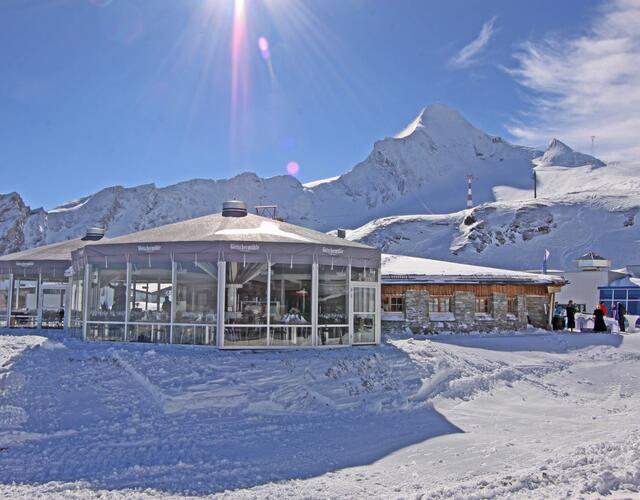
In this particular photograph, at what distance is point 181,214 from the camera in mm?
138250

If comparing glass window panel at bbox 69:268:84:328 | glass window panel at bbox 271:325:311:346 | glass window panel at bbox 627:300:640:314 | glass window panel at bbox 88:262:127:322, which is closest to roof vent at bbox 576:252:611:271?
A: glass window panel at bbox 627:300:640:314

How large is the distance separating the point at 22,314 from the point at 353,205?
10553 centimetres

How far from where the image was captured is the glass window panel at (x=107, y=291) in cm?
1686

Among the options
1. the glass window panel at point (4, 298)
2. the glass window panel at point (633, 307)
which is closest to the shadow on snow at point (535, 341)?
the glass window panel at point (4, 298)

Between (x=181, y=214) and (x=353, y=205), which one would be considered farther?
(x=181, y=214)

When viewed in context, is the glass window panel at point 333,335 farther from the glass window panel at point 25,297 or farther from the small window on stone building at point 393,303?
the glass window panel at point 25,297

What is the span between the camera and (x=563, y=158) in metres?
122

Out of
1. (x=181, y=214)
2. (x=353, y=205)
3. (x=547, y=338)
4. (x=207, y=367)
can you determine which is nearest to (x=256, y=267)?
(x=207, y=367)

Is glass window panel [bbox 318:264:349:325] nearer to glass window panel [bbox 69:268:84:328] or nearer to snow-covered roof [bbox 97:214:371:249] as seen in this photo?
snow-covered roof [bbox 97:214:371:249]

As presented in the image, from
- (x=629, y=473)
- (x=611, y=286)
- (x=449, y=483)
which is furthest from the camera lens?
(x=611, y=286)

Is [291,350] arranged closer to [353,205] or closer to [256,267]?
[256,267]

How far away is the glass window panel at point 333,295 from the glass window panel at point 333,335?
0.41 ft

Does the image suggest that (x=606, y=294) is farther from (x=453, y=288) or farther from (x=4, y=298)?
(x=4, y=298)

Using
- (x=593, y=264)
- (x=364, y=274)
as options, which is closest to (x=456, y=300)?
(x=364, y=274)
